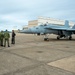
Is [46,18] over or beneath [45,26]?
over

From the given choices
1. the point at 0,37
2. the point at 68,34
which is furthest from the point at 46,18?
the point at 0,37

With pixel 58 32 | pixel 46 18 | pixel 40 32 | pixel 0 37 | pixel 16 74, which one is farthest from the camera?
pixel 46 18

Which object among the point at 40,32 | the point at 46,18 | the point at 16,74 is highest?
the point at 46,18

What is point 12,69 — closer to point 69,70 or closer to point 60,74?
point 60,74

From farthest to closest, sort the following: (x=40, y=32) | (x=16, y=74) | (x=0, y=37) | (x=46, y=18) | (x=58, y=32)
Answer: (x=46, y=18) < (x=58, y=32) < (x=40, y=32) < (x=0, y=37) < (x=16, y=74)

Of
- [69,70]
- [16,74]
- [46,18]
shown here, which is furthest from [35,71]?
[46,18]

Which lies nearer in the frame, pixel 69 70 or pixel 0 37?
pixel 69 70

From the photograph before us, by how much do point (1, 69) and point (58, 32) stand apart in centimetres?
1690

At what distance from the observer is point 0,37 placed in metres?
12.8

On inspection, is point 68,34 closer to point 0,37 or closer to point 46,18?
point 0,37

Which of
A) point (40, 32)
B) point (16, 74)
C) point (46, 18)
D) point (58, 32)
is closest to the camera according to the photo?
point (16, 74)

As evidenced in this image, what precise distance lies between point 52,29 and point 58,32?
1625 mm

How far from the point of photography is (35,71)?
4.87 meters

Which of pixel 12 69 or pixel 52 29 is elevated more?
pixel 52 29
